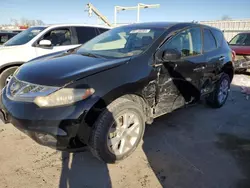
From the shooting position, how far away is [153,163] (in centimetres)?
280

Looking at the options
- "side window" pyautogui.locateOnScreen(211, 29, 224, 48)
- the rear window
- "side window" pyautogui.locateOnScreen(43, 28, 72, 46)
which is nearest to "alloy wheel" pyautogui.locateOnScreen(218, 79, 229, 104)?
"side window" pyautogui.locateOnScreen(211, 29, 224, 48)

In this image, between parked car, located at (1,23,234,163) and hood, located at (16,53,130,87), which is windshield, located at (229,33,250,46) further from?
hood, located at (16,53,130,87)

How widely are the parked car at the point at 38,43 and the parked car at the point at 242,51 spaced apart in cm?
479

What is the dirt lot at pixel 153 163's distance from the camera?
8.07ft

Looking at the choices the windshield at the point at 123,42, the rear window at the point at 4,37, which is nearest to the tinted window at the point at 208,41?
the windshield at the point at 123,42

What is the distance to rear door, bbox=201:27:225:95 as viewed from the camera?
396 centimetres

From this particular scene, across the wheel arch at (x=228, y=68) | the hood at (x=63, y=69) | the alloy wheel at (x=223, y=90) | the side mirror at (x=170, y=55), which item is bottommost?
the alloy wheel at (x=223, y=90)

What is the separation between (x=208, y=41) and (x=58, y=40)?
364 centimetres

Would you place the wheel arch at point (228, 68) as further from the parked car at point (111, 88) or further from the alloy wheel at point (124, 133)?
the alloy wheel at point (124, 133)

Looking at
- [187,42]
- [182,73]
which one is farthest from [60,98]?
[187,42]

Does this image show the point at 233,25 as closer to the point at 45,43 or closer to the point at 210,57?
the point at 210,57

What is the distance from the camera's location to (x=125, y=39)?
362cm

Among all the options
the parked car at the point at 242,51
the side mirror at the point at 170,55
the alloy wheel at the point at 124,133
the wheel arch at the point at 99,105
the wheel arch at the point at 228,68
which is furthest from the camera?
the parked car at the point at 242,51

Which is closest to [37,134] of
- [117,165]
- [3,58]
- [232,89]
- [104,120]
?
[104,120]
